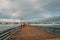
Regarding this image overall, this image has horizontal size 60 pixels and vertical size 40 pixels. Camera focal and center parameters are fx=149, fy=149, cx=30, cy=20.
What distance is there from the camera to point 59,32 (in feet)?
74.1

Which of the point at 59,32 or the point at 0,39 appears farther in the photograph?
the point at 59,32

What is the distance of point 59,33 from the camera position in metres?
22.5

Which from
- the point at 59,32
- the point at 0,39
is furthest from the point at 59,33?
the point at 0,39

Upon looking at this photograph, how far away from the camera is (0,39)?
13906mm

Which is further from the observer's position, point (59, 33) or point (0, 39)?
point (59, 33)

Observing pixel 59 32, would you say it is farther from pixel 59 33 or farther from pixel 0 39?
pixel 0 39

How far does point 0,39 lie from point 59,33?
11.2m

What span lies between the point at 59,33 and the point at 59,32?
19 centimetres

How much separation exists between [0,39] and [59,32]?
11.3 meters
